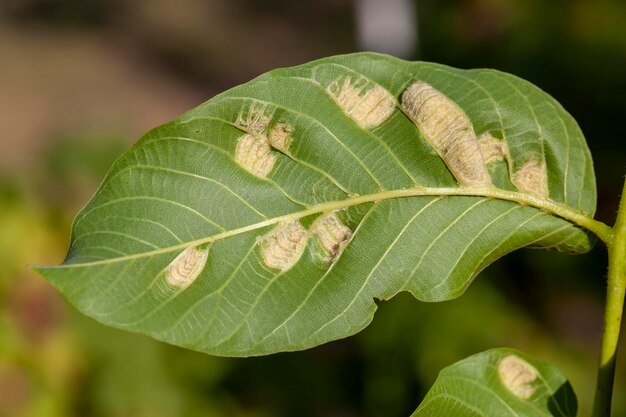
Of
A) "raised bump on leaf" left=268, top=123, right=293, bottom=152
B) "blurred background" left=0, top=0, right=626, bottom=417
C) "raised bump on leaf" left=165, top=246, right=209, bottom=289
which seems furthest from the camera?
"blurred background" left=0, top=0, right=626, bottom=417

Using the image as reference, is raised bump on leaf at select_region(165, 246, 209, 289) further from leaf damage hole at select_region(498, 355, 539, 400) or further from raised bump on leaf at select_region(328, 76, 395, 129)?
leaf damage hole at select_region(498, 355, 539, 400)

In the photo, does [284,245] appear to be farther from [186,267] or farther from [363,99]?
[363,99]

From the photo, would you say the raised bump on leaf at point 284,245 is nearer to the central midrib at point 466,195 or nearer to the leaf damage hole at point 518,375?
the central midrib at point 466,195

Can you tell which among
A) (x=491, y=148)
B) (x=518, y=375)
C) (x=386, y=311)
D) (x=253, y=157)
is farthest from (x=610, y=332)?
(x=386, y=311)

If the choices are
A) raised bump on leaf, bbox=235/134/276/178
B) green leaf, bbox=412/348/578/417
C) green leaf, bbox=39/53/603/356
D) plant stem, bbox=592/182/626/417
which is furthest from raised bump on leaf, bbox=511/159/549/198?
raised bump on leaf, bbox=235/134/276/178

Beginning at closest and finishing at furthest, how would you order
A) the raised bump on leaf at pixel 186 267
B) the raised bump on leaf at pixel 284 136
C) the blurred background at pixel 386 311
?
the raised bump on leaf at pixel 186 267, the raised bump on leaf at pixel 284 136, the blurred background at pixel 386 311

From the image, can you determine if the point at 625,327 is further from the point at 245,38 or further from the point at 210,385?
the point at 245,38

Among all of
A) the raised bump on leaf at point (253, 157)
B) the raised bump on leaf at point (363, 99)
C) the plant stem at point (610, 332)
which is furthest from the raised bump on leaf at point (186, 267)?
the plant stem at point (610, 332)
